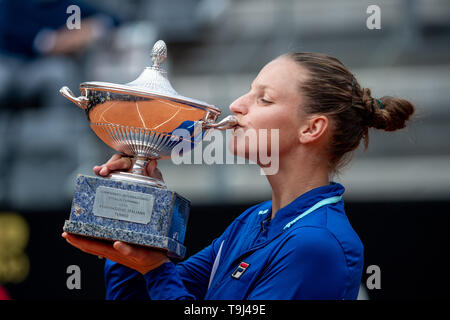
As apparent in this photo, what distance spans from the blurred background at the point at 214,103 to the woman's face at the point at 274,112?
0.97m

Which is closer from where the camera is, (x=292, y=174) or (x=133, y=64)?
(x=292, y=174)

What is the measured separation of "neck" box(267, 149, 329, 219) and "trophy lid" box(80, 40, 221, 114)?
193 mm

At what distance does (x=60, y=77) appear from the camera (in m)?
2.98

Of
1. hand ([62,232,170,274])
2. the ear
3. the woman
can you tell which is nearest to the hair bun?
the woman

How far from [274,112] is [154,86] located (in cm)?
26

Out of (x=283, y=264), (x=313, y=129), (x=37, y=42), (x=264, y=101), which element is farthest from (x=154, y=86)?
(x=37, y=42)

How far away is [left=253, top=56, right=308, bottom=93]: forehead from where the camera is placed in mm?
1184

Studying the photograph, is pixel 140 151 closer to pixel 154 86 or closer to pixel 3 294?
pixel 154 86

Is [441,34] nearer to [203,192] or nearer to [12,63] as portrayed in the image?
[203,192]

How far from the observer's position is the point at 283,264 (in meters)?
1.02

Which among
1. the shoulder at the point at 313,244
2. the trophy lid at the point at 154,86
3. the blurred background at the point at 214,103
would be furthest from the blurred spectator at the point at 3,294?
the shoulder at the point at 313,244

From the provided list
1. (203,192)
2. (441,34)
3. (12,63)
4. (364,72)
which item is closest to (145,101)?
(203,192)
